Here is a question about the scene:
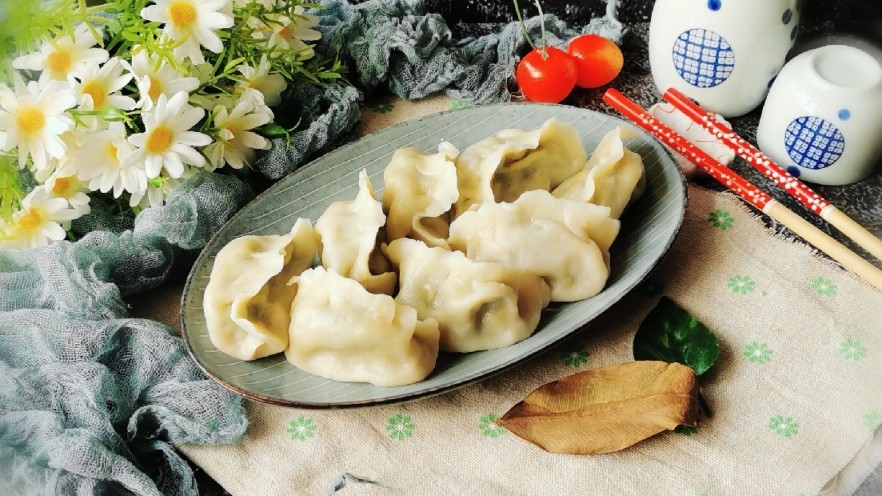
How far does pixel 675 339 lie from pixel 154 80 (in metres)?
0.98

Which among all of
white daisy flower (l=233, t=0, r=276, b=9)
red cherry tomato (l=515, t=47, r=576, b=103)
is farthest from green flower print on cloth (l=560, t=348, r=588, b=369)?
white daisy flower (l=233, t=0, r=276, b=9)

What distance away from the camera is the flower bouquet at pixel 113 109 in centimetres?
137

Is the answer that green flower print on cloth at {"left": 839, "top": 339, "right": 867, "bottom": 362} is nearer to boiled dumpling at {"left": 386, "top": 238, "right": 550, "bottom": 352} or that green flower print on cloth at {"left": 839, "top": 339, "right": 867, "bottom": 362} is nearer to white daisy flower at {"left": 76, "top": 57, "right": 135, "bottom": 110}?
boiled dumpling at {"left": 386, "top": 238, "right": 550, "bottom": 352}

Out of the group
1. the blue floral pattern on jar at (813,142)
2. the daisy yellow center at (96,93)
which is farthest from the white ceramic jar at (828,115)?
the daisy yellow center at (96,93)

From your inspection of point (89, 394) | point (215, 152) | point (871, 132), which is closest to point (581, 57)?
point (871, 132)

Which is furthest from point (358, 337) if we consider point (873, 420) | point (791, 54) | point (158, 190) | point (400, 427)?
point (791, 54)

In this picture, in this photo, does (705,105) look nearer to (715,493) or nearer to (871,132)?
(871,132)

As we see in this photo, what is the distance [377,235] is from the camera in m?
1.41

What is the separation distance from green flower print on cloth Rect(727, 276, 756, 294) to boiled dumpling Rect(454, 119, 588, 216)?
337 mm

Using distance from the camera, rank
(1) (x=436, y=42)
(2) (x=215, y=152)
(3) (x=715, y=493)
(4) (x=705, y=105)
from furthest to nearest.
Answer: (1) (x=436, y=42) → (4) (x=705, y=105) → (2) (x=215, y=152) → (3) (x=715, y=493)

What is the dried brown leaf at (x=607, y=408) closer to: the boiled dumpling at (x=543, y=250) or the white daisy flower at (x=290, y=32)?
the boiled dumpling at (x=543, y=250)

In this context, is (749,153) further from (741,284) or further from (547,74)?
(547,74)

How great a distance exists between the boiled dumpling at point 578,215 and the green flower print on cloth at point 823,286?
1.16 ft

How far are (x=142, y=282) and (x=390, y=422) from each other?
0.55 metres
